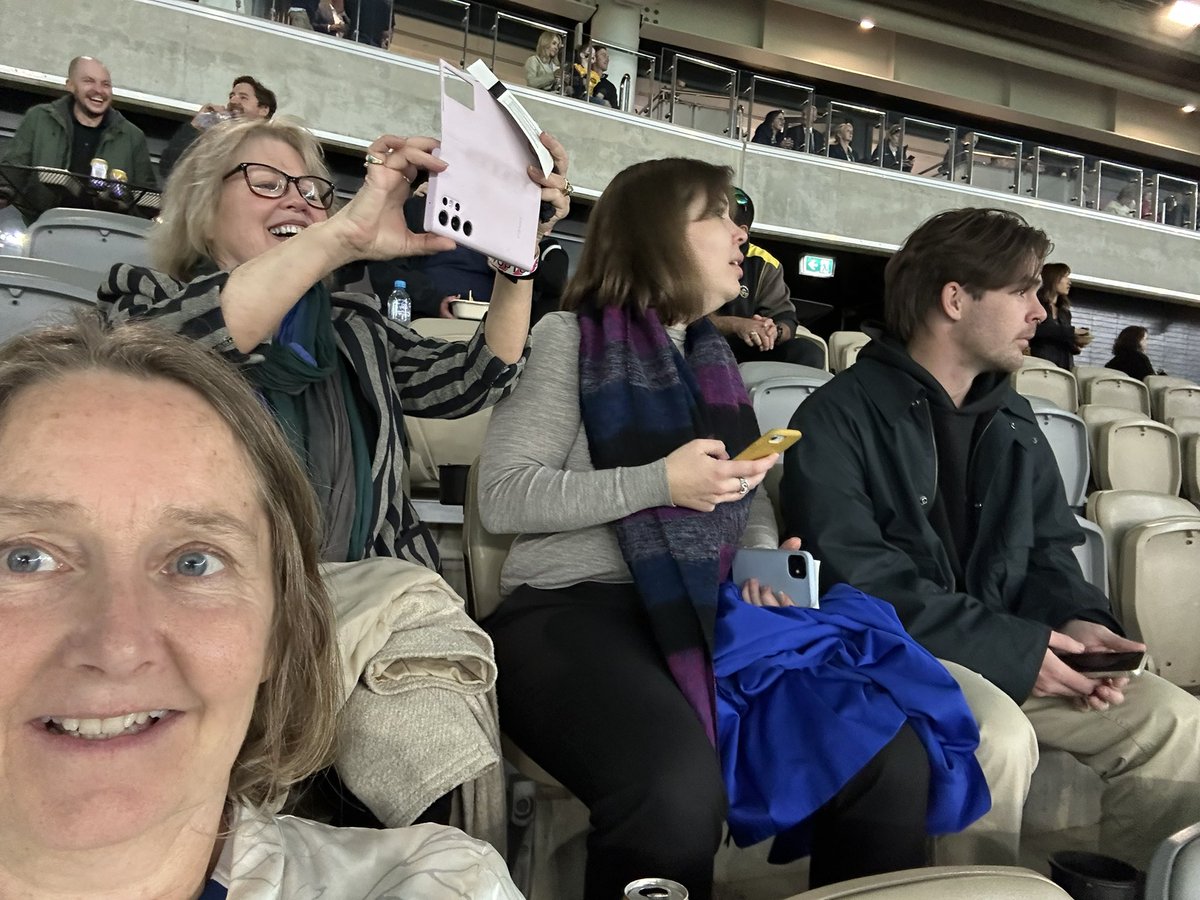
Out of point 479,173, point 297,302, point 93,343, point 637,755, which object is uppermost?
point 479,173

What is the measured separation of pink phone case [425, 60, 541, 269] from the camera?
1.21m

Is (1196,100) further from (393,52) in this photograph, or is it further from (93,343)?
(93,343)

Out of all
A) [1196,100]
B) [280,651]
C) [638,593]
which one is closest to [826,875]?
[638,593]

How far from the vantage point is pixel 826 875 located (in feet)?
4.54

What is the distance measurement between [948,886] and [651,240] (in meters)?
1.34

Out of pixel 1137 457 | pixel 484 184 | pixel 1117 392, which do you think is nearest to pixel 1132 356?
pixel 1117 392

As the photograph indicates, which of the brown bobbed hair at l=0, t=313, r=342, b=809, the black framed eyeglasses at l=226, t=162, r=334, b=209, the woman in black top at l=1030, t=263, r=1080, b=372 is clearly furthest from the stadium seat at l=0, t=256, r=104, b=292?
the woman in black top at l=1030, t=263, r=1080, b=372

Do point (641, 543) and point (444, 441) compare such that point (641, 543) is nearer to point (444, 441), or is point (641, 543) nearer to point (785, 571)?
point (785, 571)

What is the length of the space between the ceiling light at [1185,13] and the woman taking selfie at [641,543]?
12700 mm

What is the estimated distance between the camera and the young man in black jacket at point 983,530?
64.6 inches

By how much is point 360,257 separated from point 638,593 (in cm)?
71

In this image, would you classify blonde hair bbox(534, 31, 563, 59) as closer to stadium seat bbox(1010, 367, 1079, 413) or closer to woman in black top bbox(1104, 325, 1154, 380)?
stadium seat bbox(1010, 367, 1079, 413)

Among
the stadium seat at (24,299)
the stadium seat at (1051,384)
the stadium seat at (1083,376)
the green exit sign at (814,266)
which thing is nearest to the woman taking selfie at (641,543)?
the stadium seat at (24,299)

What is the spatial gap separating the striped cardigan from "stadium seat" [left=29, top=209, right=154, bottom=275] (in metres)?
1.71
